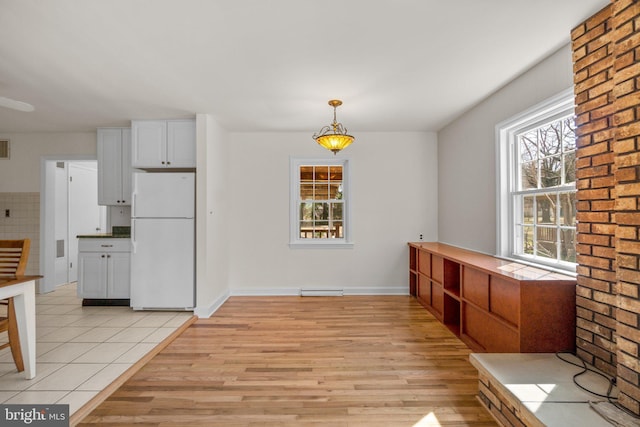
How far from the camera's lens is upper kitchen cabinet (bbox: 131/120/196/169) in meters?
4.04

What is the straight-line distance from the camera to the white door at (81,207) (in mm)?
5359

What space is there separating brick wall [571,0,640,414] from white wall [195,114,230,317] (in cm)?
368

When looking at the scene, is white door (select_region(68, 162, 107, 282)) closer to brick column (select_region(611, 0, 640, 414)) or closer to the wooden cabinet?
the wooden cabinet

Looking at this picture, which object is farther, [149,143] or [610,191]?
[149,143]

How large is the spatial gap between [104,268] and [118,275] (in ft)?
0.71

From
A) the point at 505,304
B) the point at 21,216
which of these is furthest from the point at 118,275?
the point at 505,304

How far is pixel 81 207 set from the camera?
5609 millimetres

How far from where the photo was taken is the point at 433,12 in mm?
1934

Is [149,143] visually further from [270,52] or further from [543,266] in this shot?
[543,266]

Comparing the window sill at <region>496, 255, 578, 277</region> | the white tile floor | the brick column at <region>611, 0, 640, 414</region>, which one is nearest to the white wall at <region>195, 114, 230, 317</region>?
the white tile floor

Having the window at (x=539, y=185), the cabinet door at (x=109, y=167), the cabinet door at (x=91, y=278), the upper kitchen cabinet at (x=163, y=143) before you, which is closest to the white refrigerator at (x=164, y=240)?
the upper kitchen cabinet at (x=163, y=143)

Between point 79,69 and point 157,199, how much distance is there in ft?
5.37

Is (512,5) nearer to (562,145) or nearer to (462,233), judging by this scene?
(562,145)

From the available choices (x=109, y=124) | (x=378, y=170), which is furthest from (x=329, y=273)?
(x=109, y=124)
